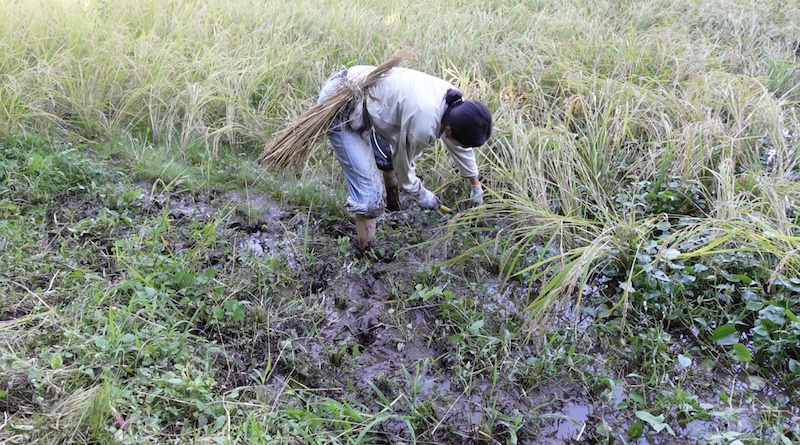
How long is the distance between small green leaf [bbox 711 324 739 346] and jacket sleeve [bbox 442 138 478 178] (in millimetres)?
1419

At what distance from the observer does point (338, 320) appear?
2770 mm

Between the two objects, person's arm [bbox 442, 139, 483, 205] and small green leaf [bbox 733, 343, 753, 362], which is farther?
person's arm [bbox 442, 139, 483, 205]

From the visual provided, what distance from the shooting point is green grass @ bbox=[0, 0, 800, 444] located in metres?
2.25

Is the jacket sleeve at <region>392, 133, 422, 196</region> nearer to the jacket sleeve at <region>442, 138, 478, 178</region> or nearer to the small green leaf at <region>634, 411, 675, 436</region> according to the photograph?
the jacket sleeve at <region>442, 138, 478, 178</region>

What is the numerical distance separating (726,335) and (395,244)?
5.65 feet

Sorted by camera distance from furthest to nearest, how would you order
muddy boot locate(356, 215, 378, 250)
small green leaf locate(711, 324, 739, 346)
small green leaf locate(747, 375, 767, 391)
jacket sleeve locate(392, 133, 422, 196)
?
1. muddy boot locate(356, 215, 378, 250)
2. jacket sleeve locate(392, 133, 422, 196)
3. small green leaf locate(711, 324, 739, 346)
4. small green leaf locate(747, 375, 767, 391)

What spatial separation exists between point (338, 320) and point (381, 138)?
1.03 m

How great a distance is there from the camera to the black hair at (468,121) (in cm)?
260

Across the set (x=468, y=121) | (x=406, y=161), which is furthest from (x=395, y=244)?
(x=468, y=121)

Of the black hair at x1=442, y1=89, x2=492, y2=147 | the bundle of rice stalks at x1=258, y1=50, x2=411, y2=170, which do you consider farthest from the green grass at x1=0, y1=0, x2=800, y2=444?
the black hair at x1=442, y1=89, x2=492, y2=147

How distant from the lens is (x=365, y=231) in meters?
3.15

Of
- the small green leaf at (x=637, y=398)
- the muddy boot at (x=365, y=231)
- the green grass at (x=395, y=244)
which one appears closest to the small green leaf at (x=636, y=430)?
the green grass at (x=395, y=244)

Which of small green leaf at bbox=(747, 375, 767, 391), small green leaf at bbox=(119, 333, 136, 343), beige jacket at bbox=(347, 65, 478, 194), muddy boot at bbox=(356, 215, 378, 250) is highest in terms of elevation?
beige jacket at bbox=(347, 65, 478, 194)

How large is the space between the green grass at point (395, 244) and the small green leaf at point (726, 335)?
10 millimetres
